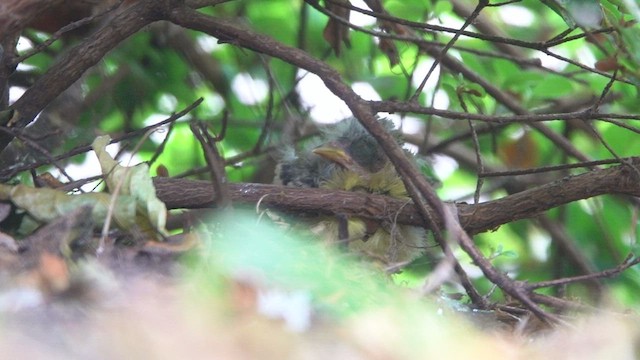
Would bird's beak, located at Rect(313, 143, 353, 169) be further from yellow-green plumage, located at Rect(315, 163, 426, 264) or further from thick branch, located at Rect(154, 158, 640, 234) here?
thick branch, located at Rect(154, 158, 640, 234)

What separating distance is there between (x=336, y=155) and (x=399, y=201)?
0.39 m

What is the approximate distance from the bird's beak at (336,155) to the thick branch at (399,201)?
1.18 feet

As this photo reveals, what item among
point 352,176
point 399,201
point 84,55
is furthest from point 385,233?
point 84,55

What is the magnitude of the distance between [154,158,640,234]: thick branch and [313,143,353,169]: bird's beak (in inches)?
14.2

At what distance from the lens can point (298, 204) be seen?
47.7 inches

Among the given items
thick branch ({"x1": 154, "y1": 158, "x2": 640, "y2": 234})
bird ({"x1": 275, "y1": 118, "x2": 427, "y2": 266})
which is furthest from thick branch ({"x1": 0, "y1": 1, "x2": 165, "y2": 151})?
bird ({"x1": 275, "y1": 118, "x2": 427, "y2": 266})

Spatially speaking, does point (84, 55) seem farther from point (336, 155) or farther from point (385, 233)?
point (336, 155)

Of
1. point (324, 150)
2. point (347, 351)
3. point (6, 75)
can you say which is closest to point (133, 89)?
point (324, 150)

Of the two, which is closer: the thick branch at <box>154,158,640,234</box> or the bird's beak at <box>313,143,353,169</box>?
the thick branch at <box>154,158,640,234</box>

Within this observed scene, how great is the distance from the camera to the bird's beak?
5.35 ft

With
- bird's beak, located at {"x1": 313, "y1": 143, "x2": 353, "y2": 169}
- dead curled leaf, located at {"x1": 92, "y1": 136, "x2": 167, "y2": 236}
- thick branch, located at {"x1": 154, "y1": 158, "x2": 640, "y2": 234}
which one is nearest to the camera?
dead curled leaf, located at {"x1": 92, "y1": 136, "x2": 167, "y2": 236}

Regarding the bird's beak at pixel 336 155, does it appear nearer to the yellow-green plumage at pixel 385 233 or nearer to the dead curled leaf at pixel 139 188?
the yellow-green plumage at pixel 385 233

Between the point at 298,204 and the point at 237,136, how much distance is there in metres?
0.99

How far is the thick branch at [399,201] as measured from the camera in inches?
45.9
